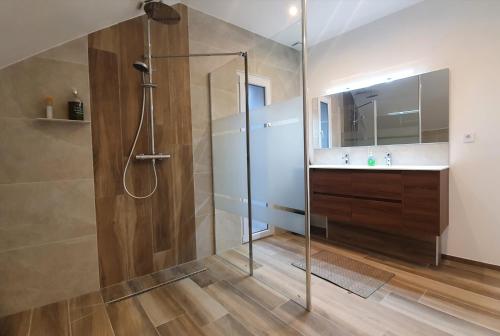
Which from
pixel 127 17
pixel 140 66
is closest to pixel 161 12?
pixel 127 17

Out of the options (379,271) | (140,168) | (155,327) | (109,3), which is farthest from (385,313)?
(109,3)

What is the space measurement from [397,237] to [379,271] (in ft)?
1.81

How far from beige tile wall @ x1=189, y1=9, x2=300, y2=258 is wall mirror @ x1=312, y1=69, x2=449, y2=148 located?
112 cm

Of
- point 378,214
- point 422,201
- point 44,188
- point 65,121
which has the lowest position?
point 378,214

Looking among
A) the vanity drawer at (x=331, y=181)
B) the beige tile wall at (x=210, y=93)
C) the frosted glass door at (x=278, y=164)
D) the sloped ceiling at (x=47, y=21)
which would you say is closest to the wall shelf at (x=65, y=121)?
the sloped ceiling at (x=47, y=21)

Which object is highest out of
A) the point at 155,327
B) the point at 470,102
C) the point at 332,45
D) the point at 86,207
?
the point at 332,45

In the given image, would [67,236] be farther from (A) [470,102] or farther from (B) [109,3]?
(A) [470,102]

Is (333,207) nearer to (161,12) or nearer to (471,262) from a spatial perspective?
(471,262)

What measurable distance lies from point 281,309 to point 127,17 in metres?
Result: 2.53

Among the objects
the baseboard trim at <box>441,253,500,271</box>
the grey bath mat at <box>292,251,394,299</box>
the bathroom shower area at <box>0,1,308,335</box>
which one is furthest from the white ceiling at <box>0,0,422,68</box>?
the baseboard trim at <box>441,253,500,271</box>

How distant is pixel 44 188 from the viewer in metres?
1.78

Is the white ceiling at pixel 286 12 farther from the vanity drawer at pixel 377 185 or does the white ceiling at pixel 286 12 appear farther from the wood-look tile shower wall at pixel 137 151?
the vanity drawer at pixel 377 185

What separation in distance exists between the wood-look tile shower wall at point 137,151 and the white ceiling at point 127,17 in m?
A: 0.26

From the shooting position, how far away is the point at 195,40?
251cm
